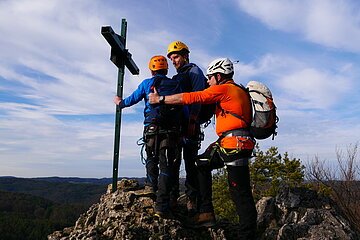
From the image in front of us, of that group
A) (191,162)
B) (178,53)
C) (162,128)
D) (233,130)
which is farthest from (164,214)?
(178,53)

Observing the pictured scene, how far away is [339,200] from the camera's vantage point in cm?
2280

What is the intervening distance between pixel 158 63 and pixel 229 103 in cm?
182

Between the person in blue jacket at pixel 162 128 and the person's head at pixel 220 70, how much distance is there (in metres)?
0.85

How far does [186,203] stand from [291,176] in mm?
23847

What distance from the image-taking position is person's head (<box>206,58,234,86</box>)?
18.1ft

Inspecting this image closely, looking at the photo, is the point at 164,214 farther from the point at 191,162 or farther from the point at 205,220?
the point at 191,162

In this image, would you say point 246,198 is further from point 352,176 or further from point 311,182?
point 311,182

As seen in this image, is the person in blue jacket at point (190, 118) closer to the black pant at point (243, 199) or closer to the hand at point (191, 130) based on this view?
the hand at point (191, 130)

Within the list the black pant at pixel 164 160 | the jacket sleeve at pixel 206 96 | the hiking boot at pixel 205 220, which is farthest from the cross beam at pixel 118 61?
the jacket sleeve at pixel 206 96

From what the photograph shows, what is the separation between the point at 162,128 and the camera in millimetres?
6188

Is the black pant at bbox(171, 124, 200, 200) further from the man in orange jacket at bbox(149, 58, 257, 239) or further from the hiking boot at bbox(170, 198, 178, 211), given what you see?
the man in orange jacket at bbox(149, 58, 257, 239)

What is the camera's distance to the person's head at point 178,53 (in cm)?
654

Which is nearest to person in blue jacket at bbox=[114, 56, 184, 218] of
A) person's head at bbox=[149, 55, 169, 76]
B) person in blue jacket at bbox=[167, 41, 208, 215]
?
person's head at bbox=[149, 55, 169, 76]

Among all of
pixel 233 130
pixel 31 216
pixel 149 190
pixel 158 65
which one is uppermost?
pixel 158 65
